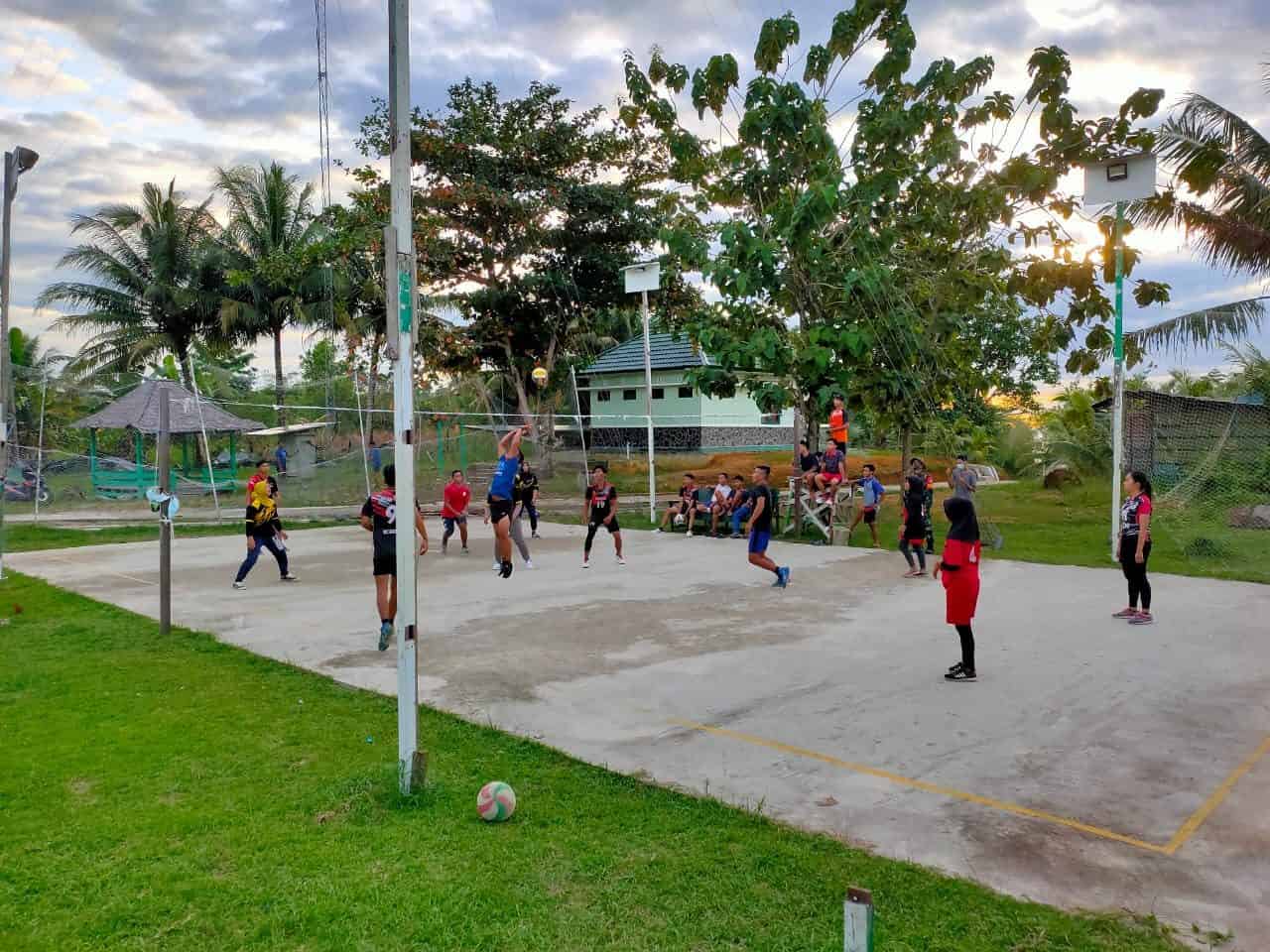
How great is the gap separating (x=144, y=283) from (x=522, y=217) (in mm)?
15257

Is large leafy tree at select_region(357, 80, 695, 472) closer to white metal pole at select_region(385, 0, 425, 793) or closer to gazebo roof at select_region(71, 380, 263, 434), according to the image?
gazebo roof at select_region(71, 380, 263, 434)

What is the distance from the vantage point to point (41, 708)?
21.6 feet

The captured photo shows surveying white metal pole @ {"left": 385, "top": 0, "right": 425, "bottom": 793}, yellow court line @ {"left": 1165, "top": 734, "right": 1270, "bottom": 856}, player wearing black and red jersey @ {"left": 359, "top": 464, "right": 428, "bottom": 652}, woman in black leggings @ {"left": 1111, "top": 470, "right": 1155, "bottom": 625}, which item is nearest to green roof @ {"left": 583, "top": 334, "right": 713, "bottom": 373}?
woman in black leggings @ {"left": 1111, "top": 470, "right": 1155, "bottom": 625}

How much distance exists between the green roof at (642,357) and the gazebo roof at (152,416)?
45.8 feet

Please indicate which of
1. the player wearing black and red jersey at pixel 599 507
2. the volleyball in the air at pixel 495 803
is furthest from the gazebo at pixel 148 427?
the volleyball in the air at pixel 495 803

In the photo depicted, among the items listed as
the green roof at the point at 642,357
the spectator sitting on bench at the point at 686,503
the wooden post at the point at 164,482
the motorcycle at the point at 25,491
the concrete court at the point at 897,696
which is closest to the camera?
the concrete court at the point at 897,696

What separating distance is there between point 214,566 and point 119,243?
2338 centimetres

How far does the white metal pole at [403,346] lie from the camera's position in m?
4.52

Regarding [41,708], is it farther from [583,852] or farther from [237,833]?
[583,852]

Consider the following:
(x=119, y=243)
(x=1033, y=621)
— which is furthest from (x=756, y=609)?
(x=119, y=243)

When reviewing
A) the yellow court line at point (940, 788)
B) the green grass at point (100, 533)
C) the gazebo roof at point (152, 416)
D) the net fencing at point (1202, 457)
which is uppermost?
the gazebo roof at point (152, 416)

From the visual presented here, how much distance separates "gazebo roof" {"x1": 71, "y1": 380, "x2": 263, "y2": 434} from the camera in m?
22.4

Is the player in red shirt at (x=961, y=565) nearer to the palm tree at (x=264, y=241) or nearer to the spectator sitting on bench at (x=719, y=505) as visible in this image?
the spectator sitting on bench at (x=719, y=505)

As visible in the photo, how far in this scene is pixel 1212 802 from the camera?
4824mm
